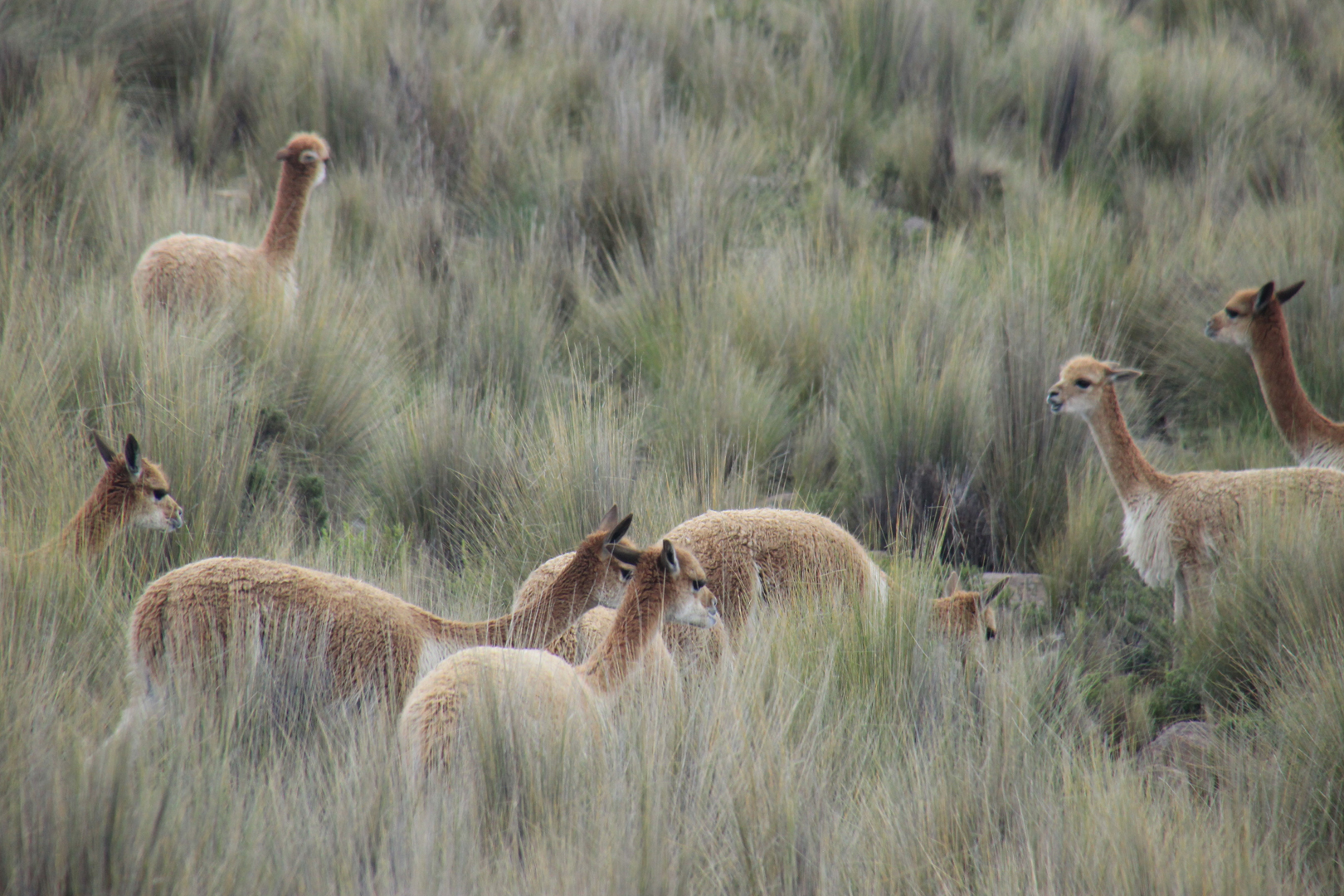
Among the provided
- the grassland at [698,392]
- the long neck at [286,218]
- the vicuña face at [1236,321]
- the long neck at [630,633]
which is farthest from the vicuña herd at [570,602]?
the long neck at [286,218]

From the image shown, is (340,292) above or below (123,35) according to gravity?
below

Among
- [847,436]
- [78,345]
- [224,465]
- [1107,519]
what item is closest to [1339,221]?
[1107,519]

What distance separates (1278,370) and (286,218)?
521 centimetres

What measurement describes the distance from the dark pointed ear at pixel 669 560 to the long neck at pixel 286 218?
379cm

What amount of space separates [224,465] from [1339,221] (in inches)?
293

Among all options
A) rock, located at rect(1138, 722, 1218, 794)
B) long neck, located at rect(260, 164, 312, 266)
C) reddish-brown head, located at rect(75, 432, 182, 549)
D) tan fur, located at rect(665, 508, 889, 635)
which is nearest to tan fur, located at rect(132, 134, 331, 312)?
long neck, located at rect(260, 164, 312, 266)

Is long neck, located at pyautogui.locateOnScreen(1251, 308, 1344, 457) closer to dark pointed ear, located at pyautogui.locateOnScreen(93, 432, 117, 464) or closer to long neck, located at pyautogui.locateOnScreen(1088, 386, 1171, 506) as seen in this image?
long neck, located at pyautogui.locateOnScreen(1088, 386, 1171, 506)

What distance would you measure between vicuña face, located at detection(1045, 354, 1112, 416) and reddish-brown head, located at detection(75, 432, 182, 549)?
359 centimetres

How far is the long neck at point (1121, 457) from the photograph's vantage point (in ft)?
15.4

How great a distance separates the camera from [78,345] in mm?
4941

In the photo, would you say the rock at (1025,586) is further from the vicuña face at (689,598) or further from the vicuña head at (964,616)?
the vicuña face at (689,598)

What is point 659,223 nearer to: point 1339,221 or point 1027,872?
point 1339,221

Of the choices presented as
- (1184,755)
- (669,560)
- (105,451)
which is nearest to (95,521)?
(105,451)

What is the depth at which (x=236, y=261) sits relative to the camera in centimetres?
586
